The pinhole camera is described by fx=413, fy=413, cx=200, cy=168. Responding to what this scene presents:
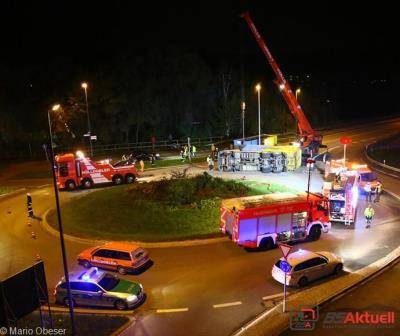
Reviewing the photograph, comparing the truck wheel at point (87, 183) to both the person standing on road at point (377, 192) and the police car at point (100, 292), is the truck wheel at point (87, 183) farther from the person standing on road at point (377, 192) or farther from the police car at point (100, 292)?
the person standing on road at point (377, 192)

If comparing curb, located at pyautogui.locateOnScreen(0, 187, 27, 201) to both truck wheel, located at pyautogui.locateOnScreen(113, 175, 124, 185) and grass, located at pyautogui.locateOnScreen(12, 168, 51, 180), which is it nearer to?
grass, located at pyautogui.locateOnScreen(12, 168, 51, 180)

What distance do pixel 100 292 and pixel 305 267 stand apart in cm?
821

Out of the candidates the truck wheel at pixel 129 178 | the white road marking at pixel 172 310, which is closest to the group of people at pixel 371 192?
the truck wheel at pixel 129 178

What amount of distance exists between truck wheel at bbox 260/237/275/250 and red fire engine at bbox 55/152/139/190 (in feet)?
56.9

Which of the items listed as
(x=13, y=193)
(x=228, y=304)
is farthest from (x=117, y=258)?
(x=13, y=193)

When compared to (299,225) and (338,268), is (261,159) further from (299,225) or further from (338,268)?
(338,268)

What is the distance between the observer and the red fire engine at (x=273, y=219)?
1994cm

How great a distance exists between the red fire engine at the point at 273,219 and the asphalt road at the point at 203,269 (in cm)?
67

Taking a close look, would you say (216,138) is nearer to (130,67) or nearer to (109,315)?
(130,67)

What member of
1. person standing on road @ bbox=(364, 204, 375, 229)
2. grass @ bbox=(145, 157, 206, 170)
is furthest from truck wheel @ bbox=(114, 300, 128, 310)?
grass @ bbox=(145, 157, 206, 170)

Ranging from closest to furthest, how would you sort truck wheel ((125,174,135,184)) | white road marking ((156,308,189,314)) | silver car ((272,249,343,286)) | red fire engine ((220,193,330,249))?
white road marking ((156,308,189,314)) < silver car ((272,249,343,286)) < red fire engine ((220,193,330,249)) < truck wheel ((125,174,135,184))

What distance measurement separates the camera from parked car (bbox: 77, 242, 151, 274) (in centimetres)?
1822

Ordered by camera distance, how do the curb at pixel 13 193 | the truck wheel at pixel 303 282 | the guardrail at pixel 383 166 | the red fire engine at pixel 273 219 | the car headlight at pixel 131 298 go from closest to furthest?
1. the car headlight at pixel 131 298
2. the truck wheel at pixel 303 282
3. the red fire engine at pixel 273 219
4. the curb at pixel 13 193
5. the guardrail at pixel 383 166

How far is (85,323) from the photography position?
14070mm
